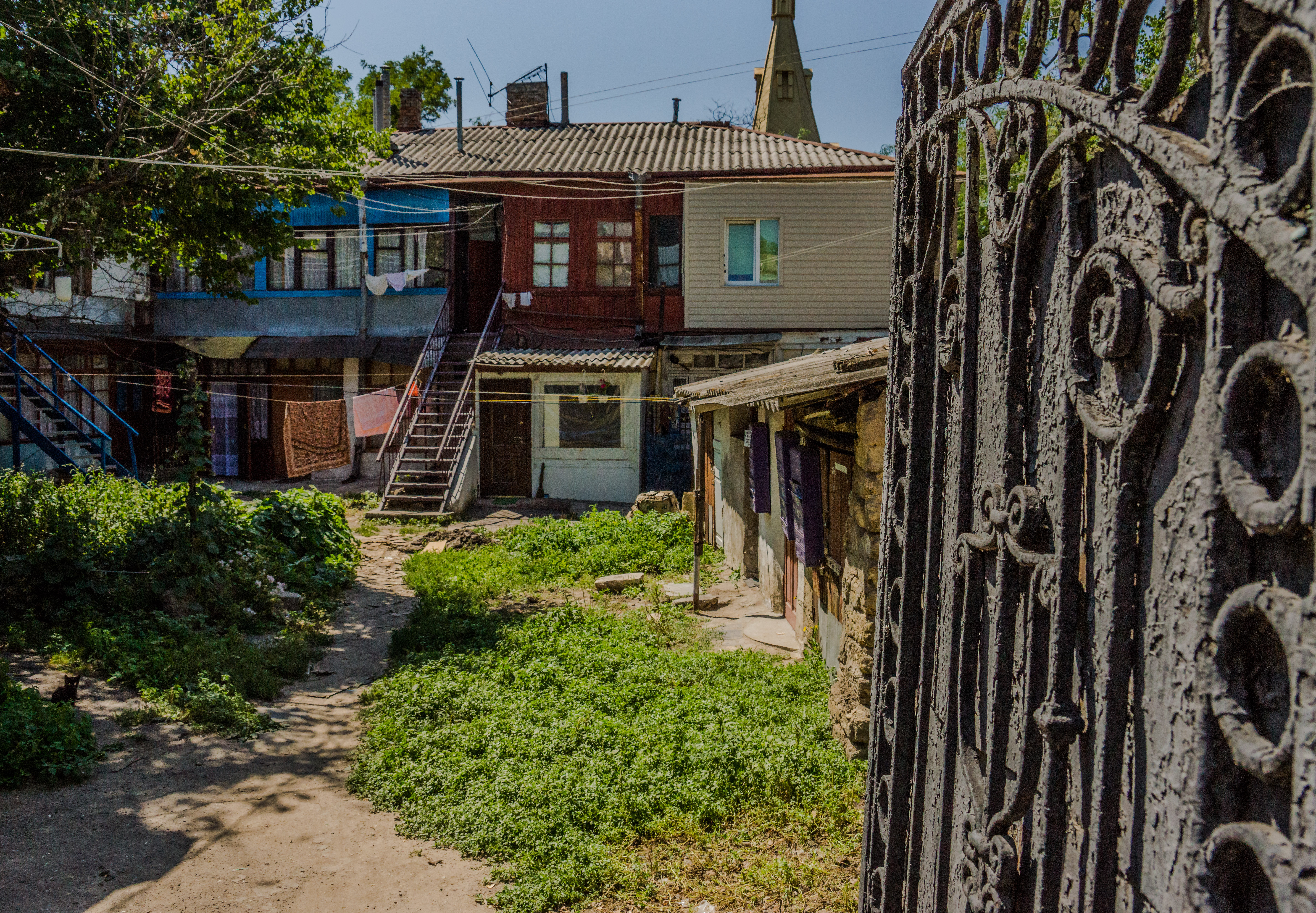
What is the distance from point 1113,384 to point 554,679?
7019 mm

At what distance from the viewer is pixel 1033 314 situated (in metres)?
1.46

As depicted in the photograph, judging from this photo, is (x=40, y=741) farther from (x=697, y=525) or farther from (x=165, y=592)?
(x=697, y=525)

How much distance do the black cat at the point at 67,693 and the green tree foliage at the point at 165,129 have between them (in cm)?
516

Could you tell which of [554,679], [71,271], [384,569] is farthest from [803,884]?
[71,271]

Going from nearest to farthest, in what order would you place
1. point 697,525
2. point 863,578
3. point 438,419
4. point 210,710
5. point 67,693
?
1. point 863,578
2. point 67,693
3. point 210,710
4. point 697,525
5. point 438,419

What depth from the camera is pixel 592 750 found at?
6254mm

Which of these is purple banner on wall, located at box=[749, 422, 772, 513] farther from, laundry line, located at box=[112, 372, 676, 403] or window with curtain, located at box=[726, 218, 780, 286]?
window with curtain, located at box=[726, 218, 780, 286]

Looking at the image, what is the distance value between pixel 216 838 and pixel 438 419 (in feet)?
43.4

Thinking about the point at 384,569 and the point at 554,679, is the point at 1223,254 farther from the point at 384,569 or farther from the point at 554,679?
the point at 384,569

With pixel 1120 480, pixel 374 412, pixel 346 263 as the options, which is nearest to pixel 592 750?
pixel 1120 480

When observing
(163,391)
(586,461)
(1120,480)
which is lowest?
(586,461)

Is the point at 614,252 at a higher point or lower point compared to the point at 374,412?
higher

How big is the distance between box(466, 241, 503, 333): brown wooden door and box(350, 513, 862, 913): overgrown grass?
459 inches

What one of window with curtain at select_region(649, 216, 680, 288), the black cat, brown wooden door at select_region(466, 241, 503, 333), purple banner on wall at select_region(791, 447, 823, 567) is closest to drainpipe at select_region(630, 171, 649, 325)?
window with curtain at select_region(649, 216, 680, 288)
